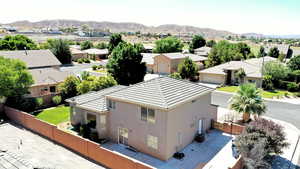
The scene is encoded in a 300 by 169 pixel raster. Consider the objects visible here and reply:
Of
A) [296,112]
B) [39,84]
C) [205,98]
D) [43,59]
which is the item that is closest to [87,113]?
[205,98]

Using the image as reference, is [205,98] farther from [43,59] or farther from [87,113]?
[43,59]

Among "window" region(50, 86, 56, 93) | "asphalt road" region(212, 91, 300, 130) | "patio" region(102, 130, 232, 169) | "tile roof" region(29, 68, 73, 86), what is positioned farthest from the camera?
"window" region(50, 86, 56, 93)

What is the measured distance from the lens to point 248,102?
23.1 m

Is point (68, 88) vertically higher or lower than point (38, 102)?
higher

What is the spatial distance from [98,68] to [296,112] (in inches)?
1877

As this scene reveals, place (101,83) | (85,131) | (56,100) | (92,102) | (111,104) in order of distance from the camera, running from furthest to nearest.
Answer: (56,100), (101,83), (92,102), (85,131), (111,104)

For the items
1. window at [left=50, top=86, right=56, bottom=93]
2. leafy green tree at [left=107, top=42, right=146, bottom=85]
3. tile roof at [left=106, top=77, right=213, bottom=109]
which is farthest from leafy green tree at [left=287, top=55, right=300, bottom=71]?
window at [left=50, top=86, right=56, bottom=93]

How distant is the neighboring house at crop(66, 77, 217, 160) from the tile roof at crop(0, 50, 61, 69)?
24.2 metres

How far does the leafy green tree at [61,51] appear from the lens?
68.2m

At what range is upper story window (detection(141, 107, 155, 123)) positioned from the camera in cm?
1747

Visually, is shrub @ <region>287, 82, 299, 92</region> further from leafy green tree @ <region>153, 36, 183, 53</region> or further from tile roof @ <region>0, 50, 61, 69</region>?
tile roof @ <region>0, 50, 61, 69</region>

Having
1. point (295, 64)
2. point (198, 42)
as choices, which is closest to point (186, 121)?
point (295, 64)

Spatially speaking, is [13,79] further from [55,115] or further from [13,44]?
[13,44]

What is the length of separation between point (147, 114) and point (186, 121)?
148 inches
